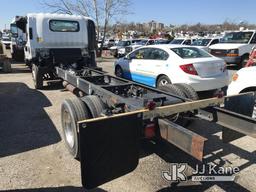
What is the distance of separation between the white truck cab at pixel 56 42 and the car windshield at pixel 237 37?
32.3 ft

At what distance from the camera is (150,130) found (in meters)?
3.69

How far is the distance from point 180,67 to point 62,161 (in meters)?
4.46

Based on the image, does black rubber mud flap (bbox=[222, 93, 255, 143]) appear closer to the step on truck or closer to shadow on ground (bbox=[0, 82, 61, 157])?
the step on truck

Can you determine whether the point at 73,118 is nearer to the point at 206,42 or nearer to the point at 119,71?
the point at 119,71

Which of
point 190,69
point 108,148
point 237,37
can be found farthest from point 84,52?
point 237,37

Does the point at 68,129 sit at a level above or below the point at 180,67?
below

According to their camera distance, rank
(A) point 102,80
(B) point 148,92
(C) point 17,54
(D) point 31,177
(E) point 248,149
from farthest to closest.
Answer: (C) point 17,54
(A) point 102,80
(B) point 148,92
(E) point 248,149
(D) point 31,177

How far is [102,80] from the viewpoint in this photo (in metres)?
6.98

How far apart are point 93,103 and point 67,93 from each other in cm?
500

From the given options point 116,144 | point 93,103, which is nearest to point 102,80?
point 93,103

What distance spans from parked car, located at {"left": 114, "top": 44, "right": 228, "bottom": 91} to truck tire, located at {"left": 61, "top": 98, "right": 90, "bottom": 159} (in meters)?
3.92

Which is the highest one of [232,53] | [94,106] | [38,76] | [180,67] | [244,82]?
[232,53]

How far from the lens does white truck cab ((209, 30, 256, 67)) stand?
15.0m

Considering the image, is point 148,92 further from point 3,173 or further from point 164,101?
point 3,173
